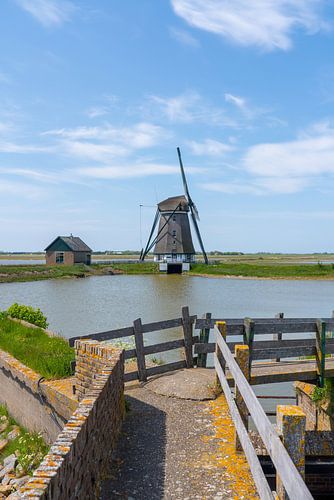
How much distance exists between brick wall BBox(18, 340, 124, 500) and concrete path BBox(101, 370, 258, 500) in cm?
32

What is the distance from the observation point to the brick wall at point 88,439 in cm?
397

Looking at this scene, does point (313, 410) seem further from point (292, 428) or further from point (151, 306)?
point (151, 306)

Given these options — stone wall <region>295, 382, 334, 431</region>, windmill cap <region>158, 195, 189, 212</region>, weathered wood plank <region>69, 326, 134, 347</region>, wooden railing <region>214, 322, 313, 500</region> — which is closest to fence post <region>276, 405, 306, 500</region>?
wooden railing <region>214, 322, 313, 500</region>

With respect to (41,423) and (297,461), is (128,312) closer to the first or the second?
(41,423)

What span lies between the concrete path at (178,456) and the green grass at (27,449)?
2.53m

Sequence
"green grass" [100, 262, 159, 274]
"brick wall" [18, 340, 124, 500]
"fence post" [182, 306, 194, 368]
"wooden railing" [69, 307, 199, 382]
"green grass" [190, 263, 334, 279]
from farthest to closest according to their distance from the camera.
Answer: "green grass" [100, 262, 159, 274], "green grass" [190, 263, 334, 279], "fence post" [182, 306, 194, 368], "wooden railing" [69, 307, 199, 382], "brick wall" [18, 340, 124, 500]

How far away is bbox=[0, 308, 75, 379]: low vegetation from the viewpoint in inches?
448

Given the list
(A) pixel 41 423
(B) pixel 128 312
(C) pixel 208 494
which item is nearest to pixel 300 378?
(C) pixel 208 494

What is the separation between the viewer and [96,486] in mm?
5652

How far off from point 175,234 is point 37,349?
6713 centimetres

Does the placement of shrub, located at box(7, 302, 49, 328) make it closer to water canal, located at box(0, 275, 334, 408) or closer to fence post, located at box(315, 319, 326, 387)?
water canal, located at box(0, 275, 334, 408)

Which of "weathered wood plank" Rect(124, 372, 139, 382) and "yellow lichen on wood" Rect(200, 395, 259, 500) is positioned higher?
"weathered wood plank" Rect(124, 372, 139, 382)

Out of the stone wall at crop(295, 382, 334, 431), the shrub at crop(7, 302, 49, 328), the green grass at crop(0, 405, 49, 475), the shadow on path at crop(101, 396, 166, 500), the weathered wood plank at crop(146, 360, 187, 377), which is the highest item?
the shrub at crop(7, 302, 49, 328)

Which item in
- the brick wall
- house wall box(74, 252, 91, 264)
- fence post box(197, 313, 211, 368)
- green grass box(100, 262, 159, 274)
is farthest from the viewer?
house wall box(74, 252, 91, 264)
